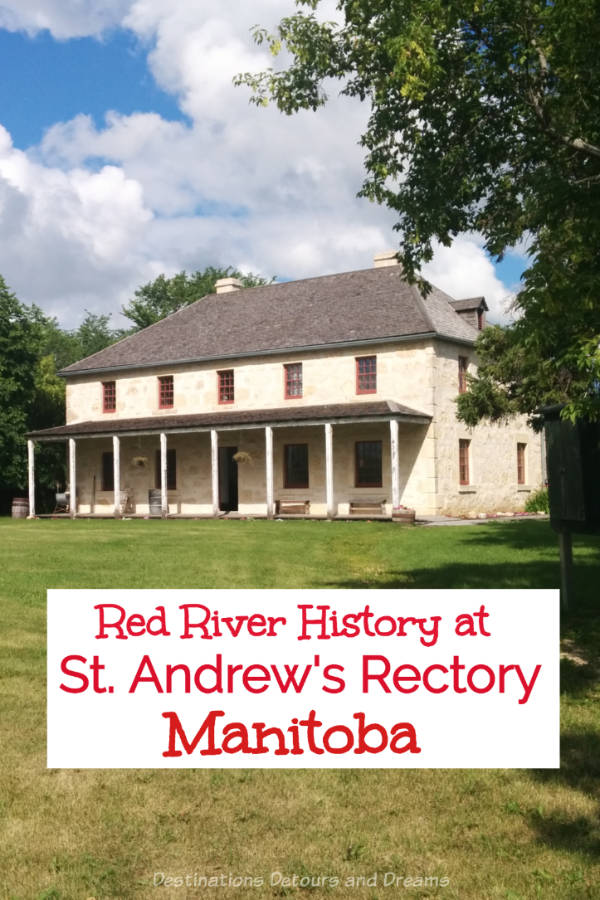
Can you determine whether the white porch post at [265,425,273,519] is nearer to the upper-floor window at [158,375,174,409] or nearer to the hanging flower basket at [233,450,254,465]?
the hanging flower basket at [233,450,254,465]

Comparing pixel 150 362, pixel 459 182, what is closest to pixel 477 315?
pixel 150 362

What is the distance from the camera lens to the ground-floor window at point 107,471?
37.8 m

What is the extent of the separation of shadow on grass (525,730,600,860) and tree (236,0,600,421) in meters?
2.86

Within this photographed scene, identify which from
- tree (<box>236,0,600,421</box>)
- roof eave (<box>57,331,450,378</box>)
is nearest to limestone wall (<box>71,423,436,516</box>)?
roof eave (<box>57,331,450,378</box>)

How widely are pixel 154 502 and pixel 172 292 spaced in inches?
1369

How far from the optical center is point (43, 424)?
41844 millimetres

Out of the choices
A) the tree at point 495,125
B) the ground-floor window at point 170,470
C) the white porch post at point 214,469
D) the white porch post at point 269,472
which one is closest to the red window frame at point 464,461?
the white porch post at point 269,472

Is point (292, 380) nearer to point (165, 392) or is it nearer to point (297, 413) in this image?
A: point (297, 413)

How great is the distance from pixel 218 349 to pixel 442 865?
31532 millimetres

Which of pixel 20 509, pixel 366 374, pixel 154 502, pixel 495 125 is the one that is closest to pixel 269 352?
pixel 366 374

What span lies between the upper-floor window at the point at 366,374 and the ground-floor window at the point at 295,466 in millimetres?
3034

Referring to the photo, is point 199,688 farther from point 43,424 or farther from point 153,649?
point 43,424

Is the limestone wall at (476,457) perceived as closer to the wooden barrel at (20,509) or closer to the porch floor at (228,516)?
the porch floor at (228,516)

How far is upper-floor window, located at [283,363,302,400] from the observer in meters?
33.0
